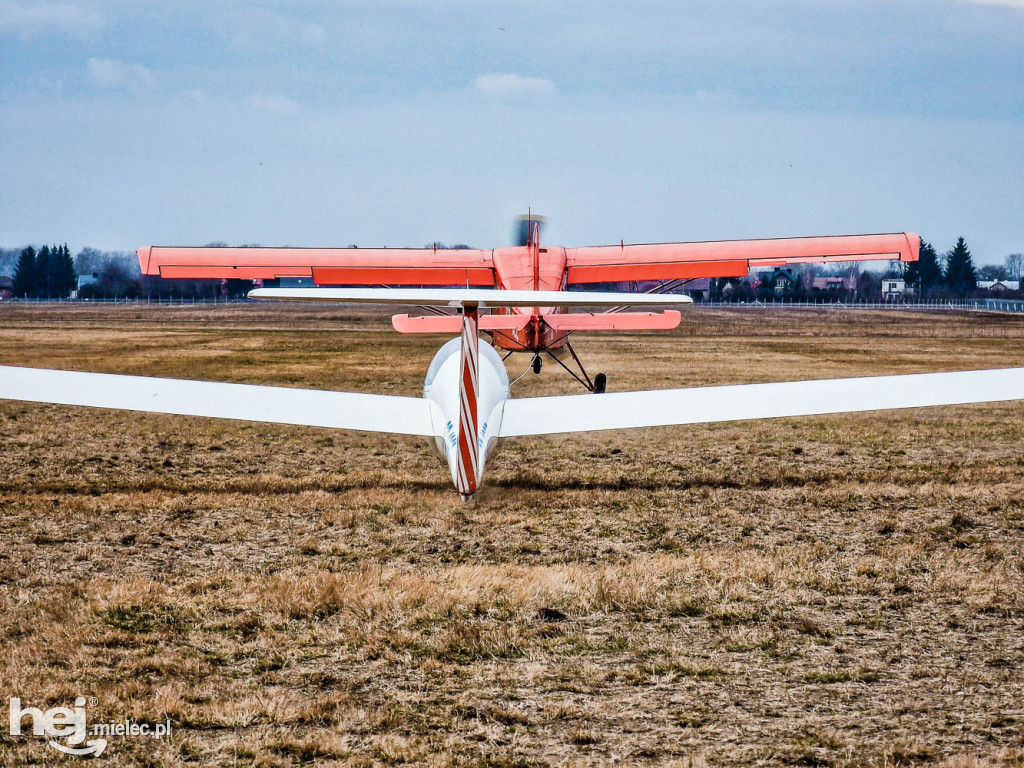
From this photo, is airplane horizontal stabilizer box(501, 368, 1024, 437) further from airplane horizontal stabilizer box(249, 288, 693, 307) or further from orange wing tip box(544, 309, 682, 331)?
orange wing tip box(544, 309, 682, 331)

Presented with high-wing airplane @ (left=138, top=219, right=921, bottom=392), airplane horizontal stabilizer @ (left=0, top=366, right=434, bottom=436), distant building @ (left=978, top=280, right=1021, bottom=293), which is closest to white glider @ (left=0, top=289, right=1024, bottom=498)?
airplane horizontal stabilizer @ (left=0, top=366, right=434, bottom=436)

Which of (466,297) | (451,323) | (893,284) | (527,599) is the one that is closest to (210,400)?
(466,297)

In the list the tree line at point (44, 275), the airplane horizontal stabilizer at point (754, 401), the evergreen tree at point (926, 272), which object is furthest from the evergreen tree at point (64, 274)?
the airplane horizontal stabilizer at point (754, 401)

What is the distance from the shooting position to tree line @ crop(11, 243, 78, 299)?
9212 centimetres

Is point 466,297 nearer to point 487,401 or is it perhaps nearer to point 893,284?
point 487,401

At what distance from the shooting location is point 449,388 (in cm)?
773

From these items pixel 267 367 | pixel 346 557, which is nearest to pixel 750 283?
pixel 267 367

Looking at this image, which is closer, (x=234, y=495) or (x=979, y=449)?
(x=234, y=495)

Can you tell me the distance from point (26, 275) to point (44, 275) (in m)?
1.67

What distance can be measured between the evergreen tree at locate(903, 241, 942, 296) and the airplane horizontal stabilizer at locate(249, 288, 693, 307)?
92.0m

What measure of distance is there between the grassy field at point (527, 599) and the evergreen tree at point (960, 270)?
292ft

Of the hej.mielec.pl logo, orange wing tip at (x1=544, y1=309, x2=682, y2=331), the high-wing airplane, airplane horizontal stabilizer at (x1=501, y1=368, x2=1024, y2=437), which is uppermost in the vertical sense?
the high-wing airplane

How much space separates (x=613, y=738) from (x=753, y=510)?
4.20 meters

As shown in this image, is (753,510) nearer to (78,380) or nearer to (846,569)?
(846,569)
